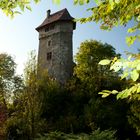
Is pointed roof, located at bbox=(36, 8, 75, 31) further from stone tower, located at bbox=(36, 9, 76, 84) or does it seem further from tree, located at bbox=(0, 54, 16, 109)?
tree, located at bbox=(0, 54, 16, 109)

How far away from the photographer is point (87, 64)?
52.2 meters

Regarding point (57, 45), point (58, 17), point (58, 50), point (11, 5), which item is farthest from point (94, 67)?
point (11, 5)

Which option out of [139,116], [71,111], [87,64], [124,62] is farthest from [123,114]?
[124,62]

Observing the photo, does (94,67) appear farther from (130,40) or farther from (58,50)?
(130,40)

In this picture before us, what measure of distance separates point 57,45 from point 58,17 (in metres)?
6.21

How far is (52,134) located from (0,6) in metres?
12.4

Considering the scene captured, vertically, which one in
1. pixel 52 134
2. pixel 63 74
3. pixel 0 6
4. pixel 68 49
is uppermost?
pixel 68 49

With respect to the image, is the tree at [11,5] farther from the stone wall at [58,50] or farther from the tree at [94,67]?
the stone wall at [58,50]

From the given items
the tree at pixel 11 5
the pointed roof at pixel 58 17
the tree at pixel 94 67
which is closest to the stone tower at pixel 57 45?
the pointed roof at pixel 58 17

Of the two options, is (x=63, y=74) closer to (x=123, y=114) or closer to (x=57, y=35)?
(x=57, y=35)

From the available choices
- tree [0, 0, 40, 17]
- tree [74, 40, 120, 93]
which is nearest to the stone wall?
tree [74, 40, 120, 93]

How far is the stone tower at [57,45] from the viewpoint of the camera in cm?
5644

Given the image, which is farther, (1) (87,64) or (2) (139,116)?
(1) (87,64)

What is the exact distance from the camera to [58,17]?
62.2m
